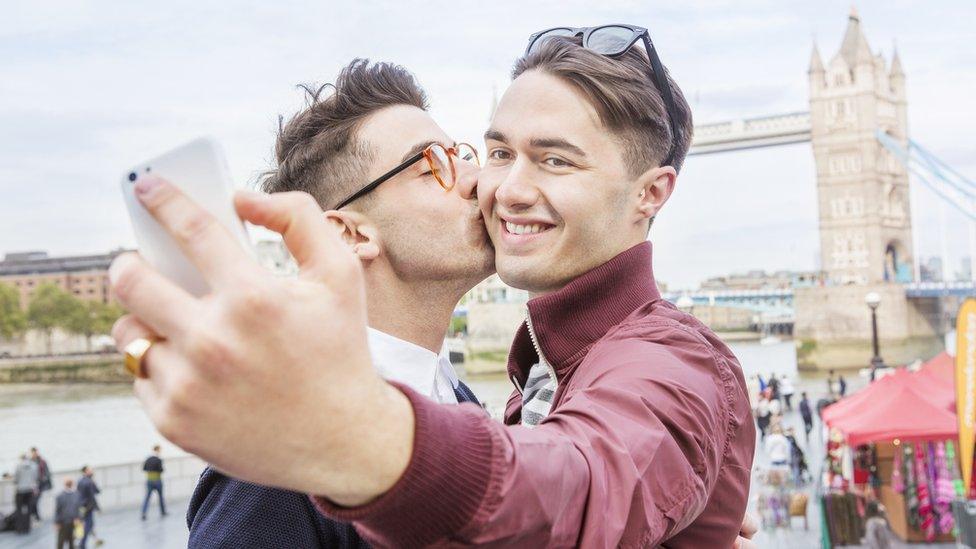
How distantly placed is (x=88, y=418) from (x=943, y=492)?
20759mm

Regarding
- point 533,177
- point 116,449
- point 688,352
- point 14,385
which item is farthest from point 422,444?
point 14,385

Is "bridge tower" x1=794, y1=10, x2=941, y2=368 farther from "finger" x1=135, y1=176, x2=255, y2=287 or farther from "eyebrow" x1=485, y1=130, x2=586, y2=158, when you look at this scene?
"finger" x1=135, y1=176, x2=255, y2=287

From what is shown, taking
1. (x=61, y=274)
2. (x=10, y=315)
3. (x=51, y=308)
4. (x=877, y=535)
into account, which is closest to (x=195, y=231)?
(x=877, y=535)

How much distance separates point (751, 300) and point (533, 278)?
125 feet

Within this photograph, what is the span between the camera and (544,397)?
0.91 meters

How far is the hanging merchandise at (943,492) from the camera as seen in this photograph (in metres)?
5.03

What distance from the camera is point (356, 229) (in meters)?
1.25

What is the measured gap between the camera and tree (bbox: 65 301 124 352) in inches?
1120

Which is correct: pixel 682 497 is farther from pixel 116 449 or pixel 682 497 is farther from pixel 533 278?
pixel 116 449

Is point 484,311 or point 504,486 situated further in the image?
point 484,311

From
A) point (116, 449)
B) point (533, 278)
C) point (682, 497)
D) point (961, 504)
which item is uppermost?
point (533, 278)

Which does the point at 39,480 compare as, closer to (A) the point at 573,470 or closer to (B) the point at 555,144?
(B) the point at 555,144

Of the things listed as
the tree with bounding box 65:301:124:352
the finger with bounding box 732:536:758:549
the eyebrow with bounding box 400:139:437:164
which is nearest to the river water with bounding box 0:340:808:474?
the tree with bounding box 65:301:124:352

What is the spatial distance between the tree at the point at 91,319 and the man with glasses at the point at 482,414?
29.2 meters
